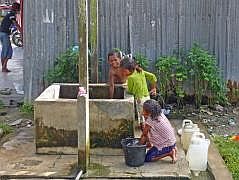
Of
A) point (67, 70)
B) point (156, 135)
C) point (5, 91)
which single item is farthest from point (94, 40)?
point (5, 91)

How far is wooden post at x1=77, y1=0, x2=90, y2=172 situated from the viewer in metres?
6.55

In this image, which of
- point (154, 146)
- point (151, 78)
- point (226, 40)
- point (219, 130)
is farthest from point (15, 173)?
point (226, 40)

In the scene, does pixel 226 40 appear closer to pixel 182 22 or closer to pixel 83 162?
pixel 182 22

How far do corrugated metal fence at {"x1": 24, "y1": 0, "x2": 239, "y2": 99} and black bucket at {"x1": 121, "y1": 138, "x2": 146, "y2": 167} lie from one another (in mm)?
3283

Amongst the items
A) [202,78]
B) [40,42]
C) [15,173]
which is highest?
[40,42]

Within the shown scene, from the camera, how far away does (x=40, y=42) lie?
1004 cm

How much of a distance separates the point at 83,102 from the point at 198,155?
159cm

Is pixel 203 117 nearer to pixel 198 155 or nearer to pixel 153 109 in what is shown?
pixel 198 155

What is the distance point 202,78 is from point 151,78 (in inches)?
55.8

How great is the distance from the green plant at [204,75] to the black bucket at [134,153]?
121 inches

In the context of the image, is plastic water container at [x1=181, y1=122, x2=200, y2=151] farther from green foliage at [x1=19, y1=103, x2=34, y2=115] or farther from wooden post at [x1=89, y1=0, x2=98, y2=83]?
green foliage at [x1=19, y1=103, x2=34, y2=115]

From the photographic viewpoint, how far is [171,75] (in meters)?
9.66

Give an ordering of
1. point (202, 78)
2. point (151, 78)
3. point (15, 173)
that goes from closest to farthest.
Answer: point (15, 173)
point (151, 78)
point (202, 78)

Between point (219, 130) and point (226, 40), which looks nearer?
point (219, 130)
